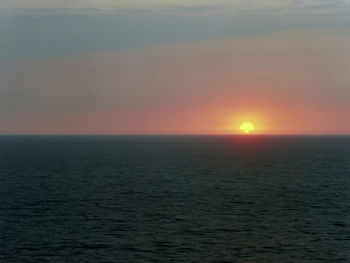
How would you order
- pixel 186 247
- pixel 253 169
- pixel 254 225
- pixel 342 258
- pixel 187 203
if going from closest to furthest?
pixel 342 258, pixel 186 247, pixel 254 225, pixel 187 203, pixel 253 169

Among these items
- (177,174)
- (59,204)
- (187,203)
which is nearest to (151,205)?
(187,203)

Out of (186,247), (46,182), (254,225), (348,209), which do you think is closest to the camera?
(186,247)

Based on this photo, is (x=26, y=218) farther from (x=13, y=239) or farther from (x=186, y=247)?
(x=186, y=247)

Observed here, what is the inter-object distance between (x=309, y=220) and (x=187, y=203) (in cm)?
2101

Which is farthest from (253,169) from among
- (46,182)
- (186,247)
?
(186,247)

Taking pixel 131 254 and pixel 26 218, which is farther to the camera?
pixel 26 218

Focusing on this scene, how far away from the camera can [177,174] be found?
146625 mm

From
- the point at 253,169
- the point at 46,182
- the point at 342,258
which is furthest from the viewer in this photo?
the point at 253,169

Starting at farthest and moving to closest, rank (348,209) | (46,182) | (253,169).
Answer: (253,169)
(46,182)
(348,209)

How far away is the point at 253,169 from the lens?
548 ft

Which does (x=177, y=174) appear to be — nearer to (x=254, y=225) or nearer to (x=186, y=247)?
(x=254, y=225)

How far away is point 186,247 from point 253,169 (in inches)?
4282

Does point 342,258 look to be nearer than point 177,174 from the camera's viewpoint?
Yes

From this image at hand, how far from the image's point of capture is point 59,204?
89.2 meters
